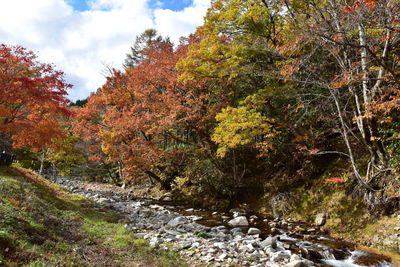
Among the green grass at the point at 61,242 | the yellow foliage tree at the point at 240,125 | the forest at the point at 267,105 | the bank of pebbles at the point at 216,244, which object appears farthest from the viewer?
the yellow foliage tree at the point at 240,125

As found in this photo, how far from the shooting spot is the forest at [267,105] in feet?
28.1

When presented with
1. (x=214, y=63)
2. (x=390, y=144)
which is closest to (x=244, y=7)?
(x=214, y=63)

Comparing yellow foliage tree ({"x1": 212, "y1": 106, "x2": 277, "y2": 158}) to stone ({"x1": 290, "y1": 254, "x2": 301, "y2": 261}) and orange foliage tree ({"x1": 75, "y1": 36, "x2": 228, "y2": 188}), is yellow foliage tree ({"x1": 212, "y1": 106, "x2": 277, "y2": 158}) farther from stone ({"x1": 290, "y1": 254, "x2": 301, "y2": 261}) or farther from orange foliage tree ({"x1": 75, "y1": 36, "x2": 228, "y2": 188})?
stone ({"x1": 290, "y1": 254, "x2": 301, "y2": 261})

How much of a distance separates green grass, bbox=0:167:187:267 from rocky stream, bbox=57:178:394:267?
0.77 meters

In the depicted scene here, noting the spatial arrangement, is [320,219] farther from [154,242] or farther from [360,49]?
[154,242]

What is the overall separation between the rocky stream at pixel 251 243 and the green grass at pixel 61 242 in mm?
767

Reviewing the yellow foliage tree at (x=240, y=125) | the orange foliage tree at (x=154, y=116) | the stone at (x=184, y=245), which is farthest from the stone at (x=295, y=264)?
the orange foliage tree at (x=154, y=116)

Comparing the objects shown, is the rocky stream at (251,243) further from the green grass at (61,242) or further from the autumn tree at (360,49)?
the autumn tree at (360,49)

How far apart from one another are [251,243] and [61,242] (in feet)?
→ 16.7

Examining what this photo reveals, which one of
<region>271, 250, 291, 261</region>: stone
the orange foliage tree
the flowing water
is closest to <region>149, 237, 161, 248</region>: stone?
<region>271, 250, 291, 261</region>: stone

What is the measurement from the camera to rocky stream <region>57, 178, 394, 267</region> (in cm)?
651

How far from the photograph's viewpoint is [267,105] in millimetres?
13336

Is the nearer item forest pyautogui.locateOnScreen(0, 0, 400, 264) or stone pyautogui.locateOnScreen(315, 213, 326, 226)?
forest pyautogui.locateOnScreen(0, 0, 400, 264)

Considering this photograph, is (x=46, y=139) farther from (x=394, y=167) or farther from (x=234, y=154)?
(x=394, y=167)
